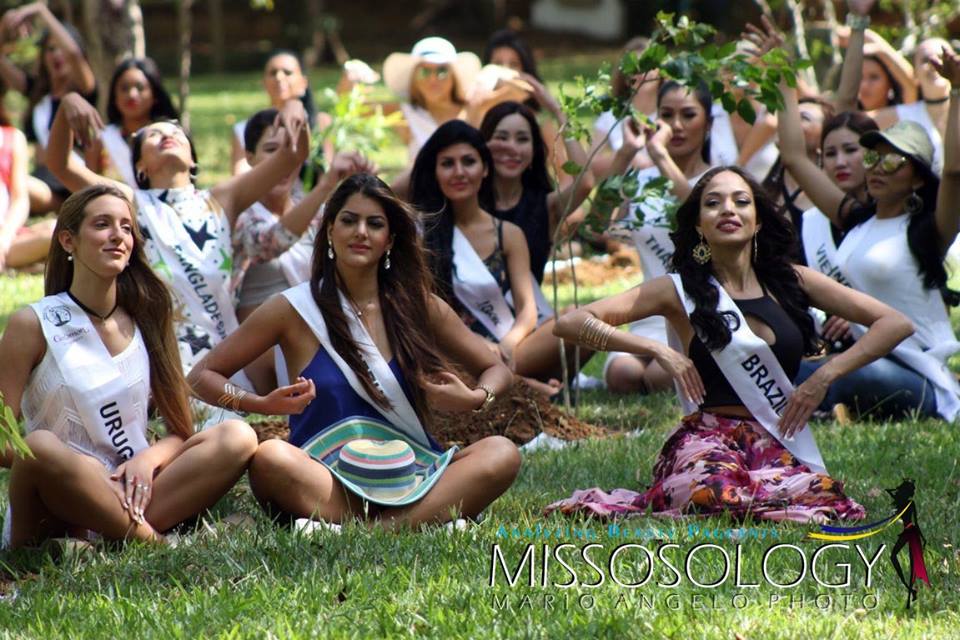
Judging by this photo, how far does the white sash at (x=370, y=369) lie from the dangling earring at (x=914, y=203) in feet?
9.70

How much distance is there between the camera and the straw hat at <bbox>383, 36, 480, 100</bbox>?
9.97 meters

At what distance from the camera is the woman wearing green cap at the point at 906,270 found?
23.2 feet

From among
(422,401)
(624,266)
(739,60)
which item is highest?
(739,60)

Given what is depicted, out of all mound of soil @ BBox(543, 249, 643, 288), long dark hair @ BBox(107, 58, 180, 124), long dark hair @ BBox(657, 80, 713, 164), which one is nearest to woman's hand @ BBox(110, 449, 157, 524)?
long dark hair @ BBox(657, 80, 713, 164)

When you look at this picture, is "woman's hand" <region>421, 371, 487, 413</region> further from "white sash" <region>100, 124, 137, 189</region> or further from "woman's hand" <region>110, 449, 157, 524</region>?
"white sash" <region>100, 124, 137, 189</region>

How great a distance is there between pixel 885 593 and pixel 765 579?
334mm

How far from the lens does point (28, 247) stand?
37.3 feet

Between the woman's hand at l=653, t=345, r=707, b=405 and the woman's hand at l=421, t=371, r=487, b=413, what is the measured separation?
654mm

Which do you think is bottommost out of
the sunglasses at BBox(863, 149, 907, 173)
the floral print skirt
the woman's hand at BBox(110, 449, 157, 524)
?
the floral print skirt

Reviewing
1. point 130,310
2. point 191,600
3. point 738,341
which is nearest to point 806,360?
point 738,341

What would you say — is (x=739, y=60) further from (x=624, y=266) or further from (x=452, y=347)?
(x=624, y=266)

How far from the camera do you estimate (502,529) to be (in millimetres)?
4969

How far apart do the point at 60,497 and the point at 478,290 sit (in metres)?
3.09

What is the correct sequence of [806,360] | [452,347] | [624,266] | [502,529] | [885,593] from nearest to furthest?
1. [885,593]
2. [502,529]
3. [452,347]
4. [806,360]
5. [624,266]
